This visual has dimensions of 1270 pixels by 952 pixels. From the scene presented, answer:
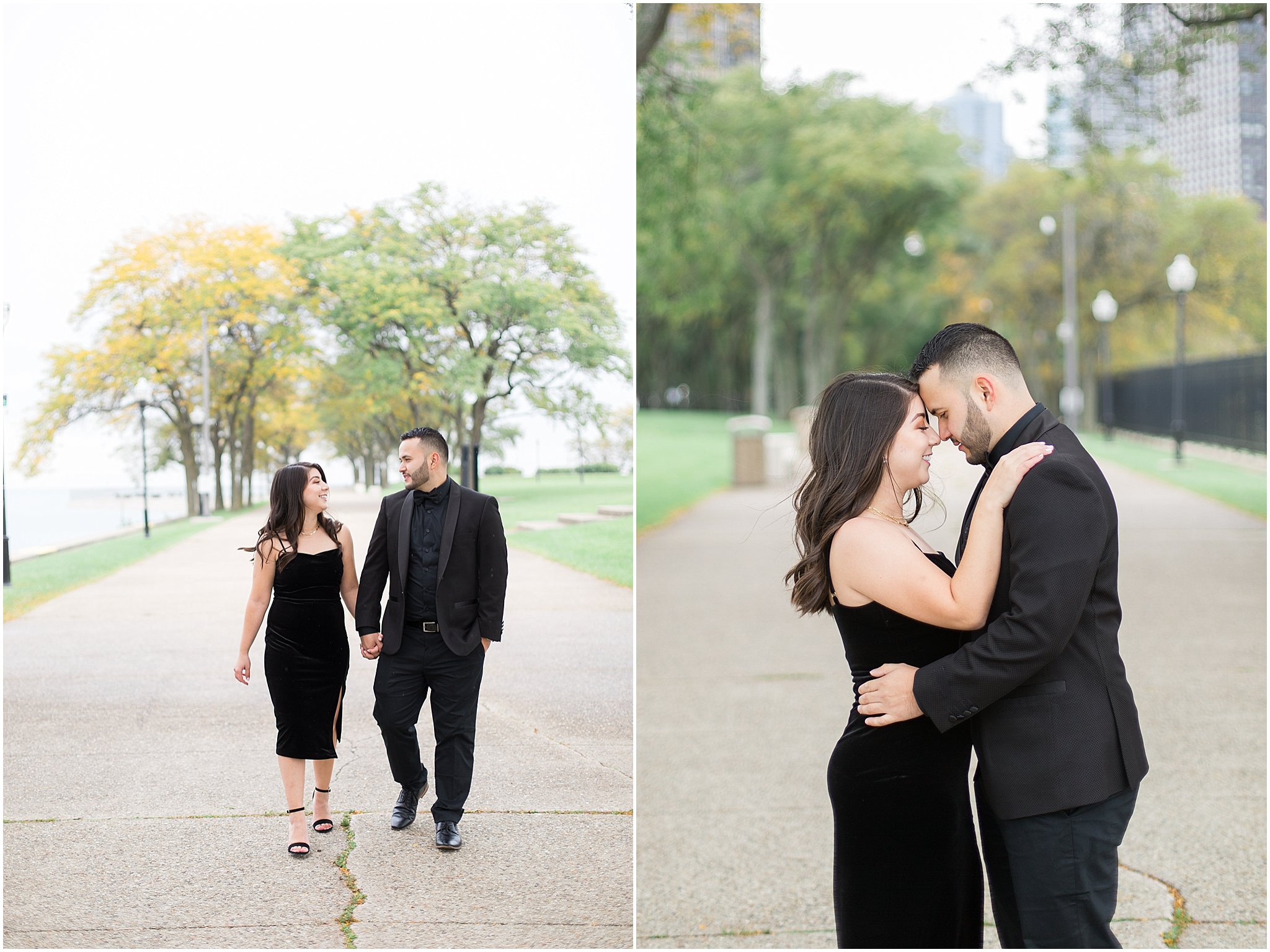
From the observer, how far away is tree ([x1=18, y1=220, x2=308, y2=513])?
12.9ft

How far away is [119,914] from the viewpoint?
11.7 feet

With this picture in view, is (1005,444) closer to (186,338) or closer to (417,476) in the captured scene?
(417,476)

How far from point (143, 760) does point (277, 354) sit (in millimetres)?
1338

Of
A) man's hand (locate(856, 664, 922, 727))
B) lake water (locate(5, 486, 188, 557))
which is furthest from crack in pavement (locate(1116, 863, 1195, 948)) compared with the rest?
lake water (locate(5, 486, 188, 557))

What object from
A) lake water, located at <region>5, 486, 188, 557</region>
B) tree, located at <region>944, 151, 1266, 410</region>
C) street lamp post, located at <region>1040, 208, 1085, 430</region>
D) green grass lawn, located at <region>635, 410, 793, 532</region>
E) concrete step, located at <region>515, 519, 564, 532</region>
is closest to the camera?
concrete step, located at <region>515, 519, 564, 532</region>

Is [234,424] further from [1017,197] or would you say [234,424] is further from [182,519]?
[1017,197]

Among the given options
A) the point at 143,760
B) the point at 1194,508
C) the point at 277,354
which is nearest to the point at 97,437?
the point at 277,354

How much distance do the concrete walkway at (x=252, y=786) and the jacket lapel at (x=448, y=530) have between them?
0.22 meters

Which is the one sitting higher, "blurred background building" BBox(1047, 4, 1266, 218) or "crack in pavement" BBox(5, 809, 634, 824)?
"blurred background building" BBox(1047, 4, 1266, 218)

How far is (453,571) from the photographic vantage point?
12.0ft

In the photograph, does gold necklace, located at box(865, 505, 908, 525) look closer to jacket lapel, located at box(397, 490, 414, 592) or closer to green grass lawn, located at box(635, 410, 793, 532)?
jacket lapel, located at box(397, 490, 414, 592)

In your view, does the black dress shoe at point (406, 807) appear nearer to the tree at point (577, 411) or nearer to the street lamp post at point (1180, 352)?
the tree at point (577, 411)

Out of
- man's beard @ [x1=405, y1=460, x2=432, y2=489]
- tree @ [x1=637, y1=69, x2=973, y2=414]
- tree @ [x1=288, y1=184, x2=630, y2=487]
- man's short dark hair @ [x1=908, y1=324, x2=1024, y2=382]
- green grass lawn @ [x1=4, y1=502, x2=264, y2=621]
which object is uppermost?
tree @ [x1=637, y1=69, x2=973, y2=414]

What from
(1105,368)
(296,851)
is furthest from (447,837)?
(1105,368)
